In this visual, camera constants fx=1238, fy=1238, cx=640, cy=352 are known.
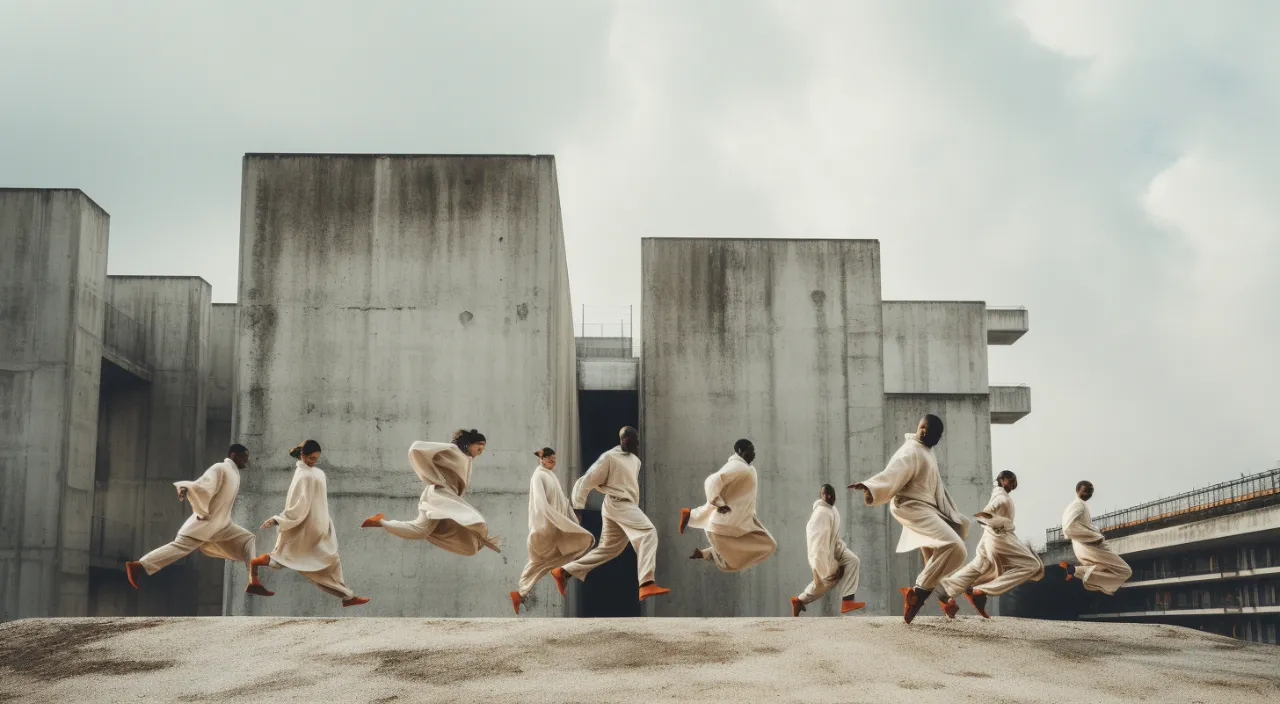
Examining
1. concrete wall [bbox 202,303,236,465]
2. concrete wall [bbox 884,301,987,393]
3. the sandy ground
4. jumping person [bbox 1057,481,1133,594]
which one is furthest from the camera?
concrete wall [bbox 884,301,987,393]

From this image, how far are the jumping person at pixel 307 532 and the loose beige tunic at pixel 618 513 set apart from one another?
2.14 meters

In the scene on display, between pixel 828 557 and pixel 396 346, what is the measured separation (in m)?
5.78

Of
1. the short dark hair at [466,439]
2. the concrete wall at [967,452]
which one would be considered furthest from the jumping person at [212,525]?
the concrete wall at [967,452]

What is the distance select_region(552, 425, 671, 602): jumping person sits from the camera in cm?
1134

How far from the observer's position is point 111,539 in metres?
22.5

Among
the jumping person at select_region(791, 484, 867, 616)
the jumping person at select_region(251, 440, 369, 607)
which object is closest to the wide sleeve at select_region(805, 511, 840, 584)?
the jumping person at select_region(791, 484, 867, 616)

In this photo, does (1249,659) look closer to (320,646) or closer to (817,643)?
(817,643)

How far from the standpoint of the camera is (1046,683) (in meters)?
7.47

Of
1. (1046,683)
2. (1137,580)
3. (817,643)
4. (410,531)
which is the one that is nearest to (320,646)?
(410,531)

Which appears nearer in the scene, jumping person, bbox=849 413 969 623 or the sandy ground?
the sandy ground

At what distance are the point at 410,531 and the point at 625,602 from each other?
16353 millimetres

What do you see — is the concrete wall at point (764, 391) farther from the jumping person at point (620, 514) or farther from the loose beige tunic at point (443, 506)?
the loose beige tunic at point (443, 506)

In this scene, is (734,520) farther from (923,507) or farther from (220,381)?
(220,381)

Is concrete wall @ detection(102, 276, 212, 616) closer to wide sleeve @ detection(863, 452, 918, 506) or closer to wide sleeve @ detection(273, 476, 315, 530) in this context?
wide sleeve @ detection(273, 476, 315, 530)
